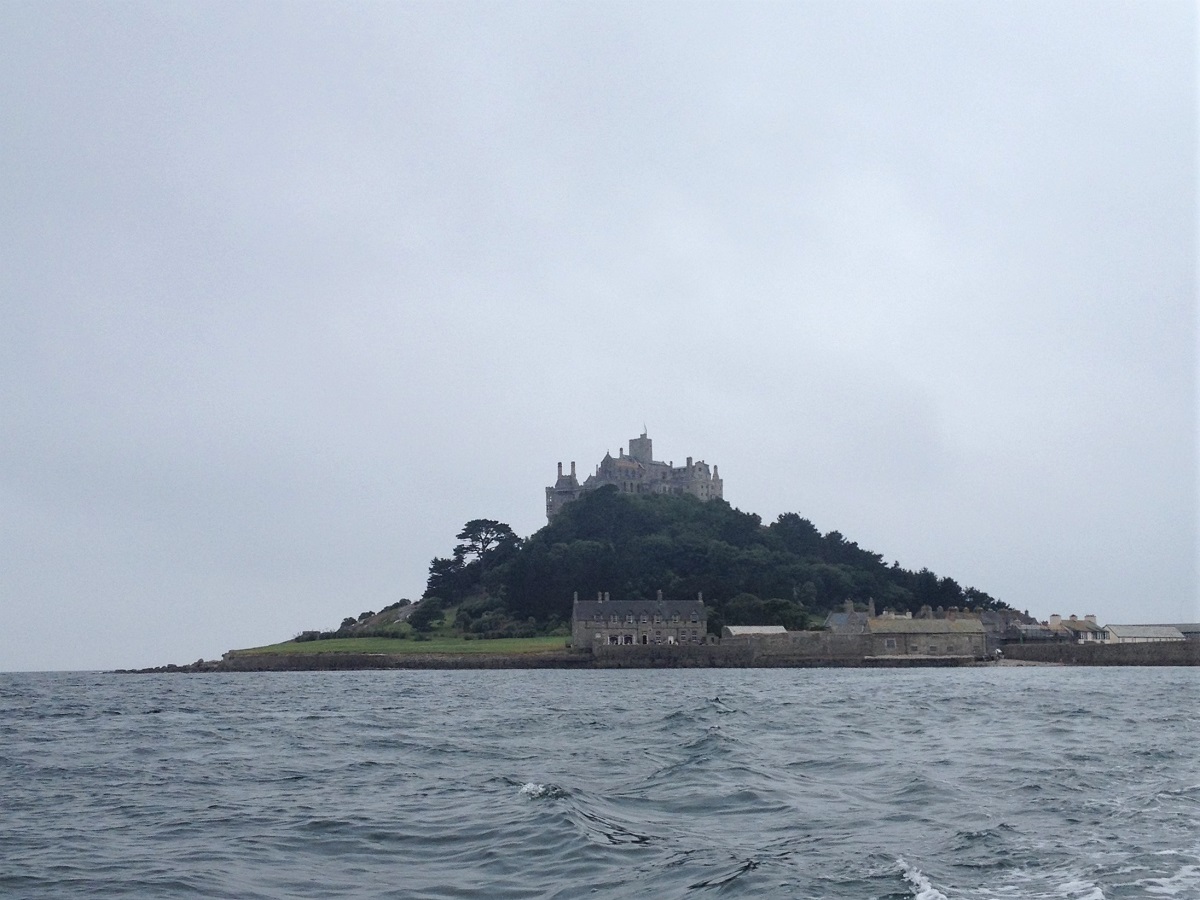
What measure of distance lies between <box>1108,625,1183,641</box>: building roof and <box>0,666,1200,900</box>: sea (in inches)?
3016

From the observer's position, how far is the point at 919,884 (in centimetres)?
1081

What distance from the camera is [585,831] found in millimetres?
13789

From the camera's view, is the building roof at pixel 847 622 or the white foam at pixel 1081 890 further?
the building roof at pixel 847 622

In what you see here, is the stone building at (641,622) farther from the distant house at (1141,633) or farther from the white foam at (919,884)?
the white foam at (919,884)

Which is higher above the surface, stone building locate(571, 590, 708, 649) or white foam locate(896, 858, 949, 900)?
stone building locate(571, 590, 708, 649)

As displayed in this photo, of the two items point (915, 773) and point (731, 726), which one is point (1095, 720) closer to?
point (731, 726)

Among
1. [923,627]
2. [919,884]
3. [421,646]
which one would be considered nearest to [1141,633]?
[923,627]

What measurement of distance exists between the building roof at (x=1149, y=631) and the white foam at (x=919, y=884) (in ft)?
324

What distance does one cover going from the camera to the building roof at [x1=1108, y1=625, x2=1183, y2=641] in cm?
9988

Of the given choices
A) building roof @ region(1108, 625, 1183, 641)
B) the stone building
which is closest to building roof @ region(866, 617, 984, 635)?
the stone building

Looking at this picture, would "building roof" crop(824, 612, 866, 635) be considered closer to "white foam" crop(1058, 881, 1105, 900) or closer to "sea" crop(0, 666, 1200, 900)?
"sea" crop(0, 666, 1200, 900)

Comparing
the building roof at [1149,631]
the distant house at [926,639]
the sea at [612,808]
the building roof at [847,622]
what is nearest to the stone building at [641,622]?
the building roof at [847,622]

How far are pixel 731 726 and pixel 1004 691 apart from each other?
2187 cm

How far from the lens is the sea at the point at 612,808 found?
11.4 meters
